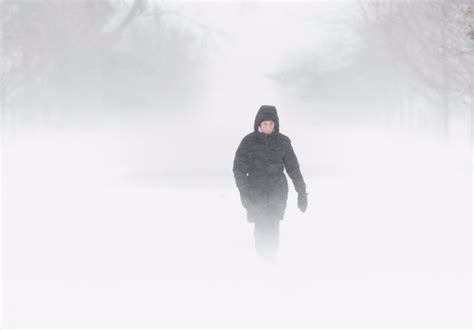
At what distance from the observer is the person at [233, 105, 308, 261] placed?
8562mm

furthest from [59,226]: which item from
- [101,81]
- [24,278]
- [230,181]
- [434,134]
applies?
[101,81]

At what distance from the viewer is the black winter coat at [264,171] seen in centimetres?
857

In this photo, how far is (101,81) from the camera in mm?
41906

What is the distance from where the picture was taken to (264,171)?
8.61 metres

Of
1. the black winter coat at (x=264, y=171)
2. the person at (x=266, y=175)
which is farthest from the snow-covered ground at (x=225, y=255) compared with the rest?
the black winter coat at (x=264, y=171)

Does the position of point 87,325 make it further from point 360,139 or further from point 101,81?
point 101,81

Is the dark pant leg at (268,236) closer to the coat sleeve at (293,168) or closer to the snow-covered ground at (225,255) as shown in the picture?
the snow-covered ground at (225,255)

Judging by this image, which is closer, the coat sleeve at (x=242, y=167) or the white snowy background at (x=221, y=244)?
the white snowy background at (x=221, y=244)

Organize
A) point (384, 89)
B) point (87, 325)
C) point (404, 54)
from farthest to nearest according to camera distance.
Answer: point (384, 89), point (404, 54), point (87, 325)

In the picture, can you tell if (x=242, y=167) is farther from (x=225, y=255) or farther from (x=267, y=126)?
(x=225, y=255)

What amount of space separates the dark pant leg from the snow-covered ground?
0.67ft

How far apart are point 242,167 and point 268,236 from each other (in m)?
0.79

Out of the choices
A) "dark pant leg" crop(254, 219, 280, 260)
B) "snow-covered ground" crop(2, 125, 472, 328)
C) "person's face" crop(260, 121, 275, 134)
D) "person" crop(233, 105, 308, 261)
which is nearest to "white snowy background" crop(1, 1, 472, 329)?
"snow-covered ground" crop(2, 125, 472, 328)

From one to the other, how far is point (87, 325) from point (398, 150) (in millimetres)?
21789
